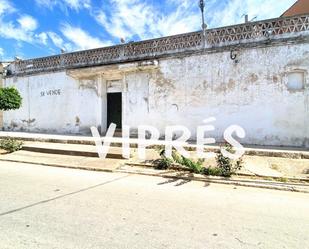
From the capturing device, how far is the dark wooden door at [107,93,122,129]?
14730mm

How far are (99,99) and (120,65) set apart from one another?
2.25m

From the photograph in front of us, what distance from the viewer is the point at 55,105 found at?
16.3 meters

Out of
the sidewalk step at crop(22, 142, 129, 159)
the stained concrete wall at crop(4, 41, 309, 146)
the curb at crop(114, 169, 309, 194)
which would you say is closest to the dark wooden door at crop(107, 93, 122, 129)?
the stained concrete wall at crop(4, 41, 309, 146)

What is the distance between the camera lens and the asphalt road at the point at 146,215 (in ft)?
12.0

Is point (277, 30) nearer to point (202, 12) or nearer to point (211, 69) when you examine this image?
point (211, 69)

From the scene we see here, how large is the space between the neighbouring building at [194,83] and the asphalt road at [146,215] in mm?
5121

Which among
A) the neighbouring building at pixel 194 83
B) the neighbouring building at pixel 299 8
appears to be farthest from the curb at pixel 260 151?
the neighbouring building at pixel 299 8

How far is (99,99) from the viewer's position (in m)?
14.7

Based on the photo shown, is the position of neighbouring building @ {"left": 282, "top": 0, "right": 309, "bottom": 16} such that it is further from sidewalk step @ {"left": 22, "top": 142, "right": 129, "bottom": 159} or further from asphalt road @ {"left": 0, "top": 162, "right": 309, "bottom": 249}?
asphalt road @ {"left": 0, "top": 162, "right": 309, "bottom": 249}

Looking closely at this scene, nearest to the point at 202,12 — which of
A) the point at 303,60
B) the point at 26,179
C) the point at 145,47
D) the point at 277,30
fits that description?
the point at 145,47

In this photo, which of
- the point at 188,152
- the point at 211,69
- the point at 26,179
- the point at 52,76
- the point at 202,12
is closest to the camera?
the point at 26,179

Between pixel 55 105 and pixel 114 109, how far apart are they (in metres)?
3.68

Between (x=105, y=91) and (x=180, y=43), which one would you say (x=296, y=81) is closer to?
(x=180, y=43)

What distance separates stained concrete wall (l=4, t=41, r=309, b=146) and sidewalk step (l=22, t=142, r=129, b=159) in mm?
3327
